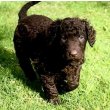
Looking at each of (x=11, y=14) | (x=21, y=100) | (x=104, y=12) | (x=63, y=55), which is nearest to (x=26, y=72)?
(x=21, y=100)

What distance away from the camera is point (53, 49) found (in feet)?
16.2

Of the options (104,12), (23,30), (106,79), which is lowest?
(104,12)

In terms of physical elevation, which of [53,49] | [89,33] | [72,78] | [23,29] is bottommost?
[72,78]

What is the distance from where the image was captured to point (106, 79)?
19.6 ft

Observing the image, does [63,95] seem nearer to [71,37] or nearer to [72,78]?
[72,78]

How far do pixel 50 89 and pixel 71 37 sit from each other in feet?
3.12

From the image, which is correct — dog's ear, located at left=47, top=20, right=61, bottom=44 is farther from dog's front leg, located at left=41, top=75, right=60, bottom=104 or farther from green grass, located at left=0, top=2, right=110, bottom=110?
green grass, located at left=0, top=2, right=110, bottom=110

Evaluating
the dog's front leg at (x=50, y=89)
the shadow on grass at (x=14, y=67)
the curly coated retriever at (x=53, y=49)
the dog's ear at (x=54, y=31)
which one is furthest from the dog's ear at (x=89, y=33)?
the shadow on grass at (x=14, y=67)

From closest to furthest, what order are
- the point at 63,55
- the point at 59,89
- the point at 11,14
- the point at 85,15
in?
the point at 63,55
the point at 59,89
the point at 11,14
the point at 85,15

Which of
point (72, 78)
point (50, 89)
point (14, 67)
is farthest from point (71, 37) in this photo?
point (14, 67)

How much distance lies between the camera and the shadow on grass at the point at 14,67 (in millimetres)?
5563

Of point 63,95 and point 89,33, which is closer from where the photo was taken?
point 89,33

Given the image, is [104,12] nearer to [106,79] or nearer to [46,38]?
[106,79]

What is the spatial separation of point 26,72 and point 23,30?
683mm
